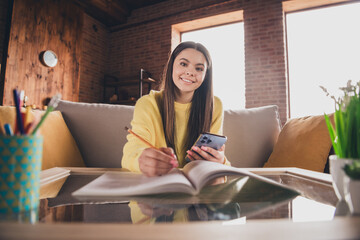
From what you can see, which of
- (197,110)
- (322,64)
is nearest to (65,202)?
(197,110)

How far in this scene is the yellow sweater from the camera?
95 cm

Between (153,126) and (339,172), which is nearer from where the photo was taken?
(339,172)

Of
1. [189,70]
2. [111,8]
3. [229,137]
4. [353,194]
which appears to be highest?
[111,8]

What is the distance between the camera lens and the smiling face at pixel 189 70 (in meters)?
1.30

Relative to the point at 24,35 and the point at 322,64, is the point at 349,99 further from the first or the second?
the point at 24,35

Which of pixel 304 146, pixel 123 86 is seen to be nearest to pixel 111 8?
pixel 123 86

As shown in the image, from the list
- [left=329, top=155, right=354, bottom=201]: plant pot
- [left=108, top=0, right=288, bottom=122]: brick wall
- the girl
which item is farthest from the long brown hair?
[left=108, top=0, right=288, bottom=122]: brick wall

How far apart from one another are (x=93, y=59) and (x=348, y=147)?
5122 mm

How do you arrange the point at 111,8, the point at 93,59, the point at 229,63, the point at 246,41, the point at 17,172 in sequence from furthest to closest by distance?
the point at 93,59 < the point at 111,8 < the point at 229,63 < the point at 246,41 < the point at 17,172

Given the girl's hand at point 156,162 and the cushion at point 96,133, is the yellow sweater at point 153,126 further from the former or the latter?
the cushion at point 96,133

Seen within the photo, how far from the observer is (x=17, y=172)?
13.1 inches

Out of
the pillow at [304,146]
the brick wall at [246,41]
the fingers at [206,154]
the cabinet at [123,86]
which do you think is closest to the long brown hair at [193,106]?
the fingers at [206,154]

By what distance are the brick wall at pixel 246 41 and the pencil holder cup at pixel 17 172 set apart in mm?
3670

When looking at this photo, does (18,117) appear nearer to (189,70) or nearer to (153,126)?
(153,126)
